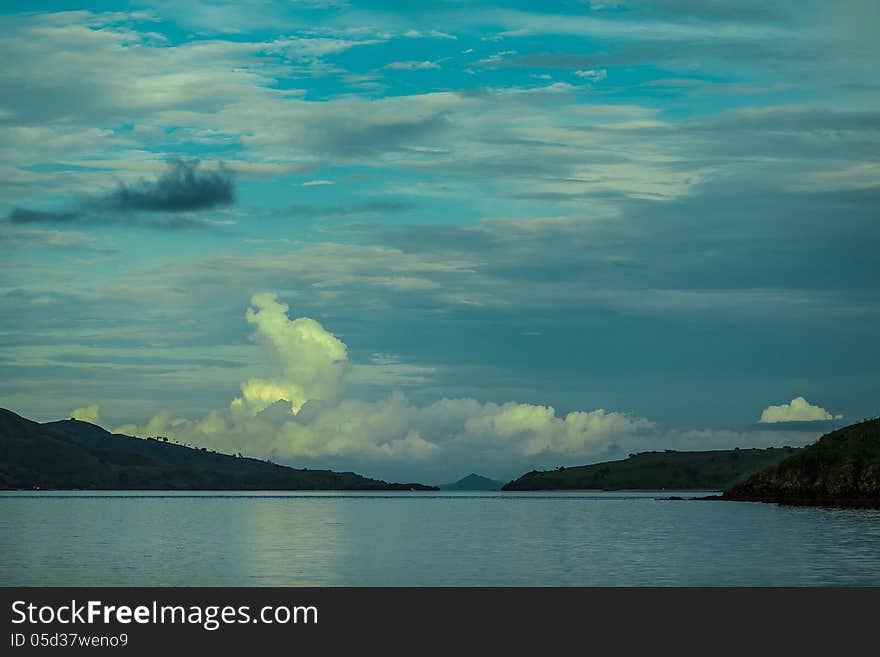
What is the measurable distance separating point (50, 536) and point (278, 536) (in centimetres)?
2908

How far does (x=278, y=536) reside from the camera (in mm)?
147125

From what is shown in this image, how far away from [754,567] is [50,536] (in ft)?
303
